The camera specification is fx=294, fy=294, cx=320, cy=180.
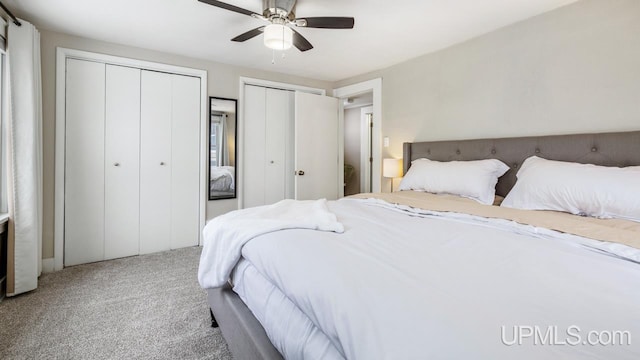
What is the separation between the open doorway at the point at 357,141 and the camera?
5773mm

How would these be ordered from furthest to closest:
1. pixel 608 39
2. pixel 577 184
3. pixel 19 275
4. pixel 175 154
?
pixel 175 154, pixel 19 275, pixel 608 39, pixel 577 184

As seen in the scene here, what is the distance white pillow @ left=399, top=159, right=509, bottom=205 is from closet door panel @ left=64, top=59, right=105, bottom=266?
10.1ft

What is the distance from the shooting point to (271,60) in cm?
335

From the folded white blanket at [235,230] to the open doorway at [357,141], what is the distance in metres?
4.22

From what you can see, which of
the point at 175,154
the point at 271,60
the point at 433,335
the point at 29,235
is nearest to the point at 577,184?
the point at 433,335

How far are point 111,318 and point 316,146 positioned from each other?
9.22ft

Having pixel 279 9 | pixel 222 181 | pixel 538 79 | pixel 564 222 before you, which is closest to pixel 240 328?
pixel 564 222

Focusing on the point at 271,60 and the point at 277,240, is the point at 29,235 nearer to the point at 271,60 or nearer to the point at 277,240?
the point at 277,240

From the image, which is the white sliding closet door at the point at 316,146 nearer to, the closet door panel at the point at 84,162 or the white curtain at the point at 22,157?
the closet door panel at the point at 84,162

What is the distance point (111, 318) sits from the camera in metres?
1.90

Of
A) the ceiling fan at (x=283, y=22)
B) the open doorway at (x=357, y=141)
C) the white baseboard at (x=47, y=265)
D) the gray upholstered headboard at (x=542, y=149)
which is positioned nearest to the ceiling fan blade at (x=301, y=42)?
the ceiling fan at (x=283, y=22)

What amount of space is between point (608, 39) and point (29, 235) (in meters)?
4.34

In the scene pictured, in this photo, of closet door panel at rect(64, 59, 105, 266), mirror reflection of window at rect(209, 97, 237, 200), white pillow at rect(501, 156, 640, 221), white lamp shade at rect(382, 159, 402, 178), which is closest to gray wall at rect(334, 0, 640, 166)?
white lamp shade at rect(382, 159, 402, 178)

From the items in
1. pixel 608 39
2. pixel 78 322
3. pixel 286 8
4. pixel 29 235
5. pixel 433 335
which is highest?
pixel 286 8
